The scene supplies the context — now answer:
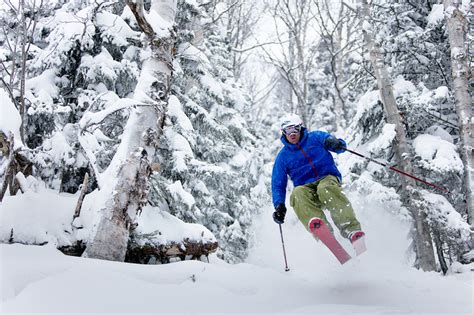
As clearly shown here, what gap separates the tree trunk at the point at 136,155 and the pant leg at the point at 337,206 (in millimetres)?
2223

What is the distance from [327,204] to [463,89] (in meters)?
3.86

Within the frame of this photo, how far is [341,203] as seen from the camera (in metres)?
4.62

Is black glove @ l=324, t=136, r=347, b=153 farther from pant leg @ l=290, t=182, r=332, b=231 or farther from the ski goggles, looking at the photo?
pant leg @ l=290, t=182, r=332, b=231

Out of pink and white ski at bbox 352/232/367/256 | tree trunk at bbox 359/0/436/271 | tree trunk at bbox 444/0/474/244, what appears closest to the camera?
pink and white ski at bbox 352/232/367/256

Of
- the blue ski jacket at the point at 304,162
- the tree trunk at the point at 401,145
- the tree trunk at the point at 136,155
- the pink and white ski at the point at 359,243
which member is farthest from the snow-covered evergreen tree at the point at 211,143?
the pink and white ski at the point at 359,243

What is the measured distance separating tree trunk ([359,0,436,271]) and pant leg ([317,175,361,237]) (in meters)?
2.67

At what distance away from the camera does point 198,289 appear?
322 cm

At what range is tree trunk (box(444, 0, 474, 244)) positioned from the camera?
20.6ft

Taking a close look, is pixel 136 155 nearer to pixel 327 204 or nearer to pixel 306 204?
pixel 306 204

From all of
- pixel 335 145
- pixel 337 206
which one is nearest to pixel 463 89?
pixel 335 145

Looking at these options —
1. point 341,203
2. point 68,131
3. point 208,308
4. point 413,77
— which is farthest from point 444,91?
point 68,131

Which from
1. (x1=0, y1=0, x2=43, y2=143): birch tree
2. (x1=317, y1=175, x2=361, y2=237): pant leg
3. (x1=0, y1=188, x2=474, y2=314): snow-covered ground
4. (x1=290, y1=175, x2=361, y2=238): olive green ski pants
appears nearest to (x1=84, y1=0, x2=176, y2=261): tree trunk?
(x1=0, y1=188, x2=474, y2=314): snow-covered ground

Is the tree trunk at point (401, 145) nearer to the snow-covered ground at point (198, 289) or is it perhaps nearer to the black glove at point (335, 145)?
the snow-covered ground at point (198, 289)

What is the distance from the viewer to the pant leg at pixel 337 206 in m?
4.45
